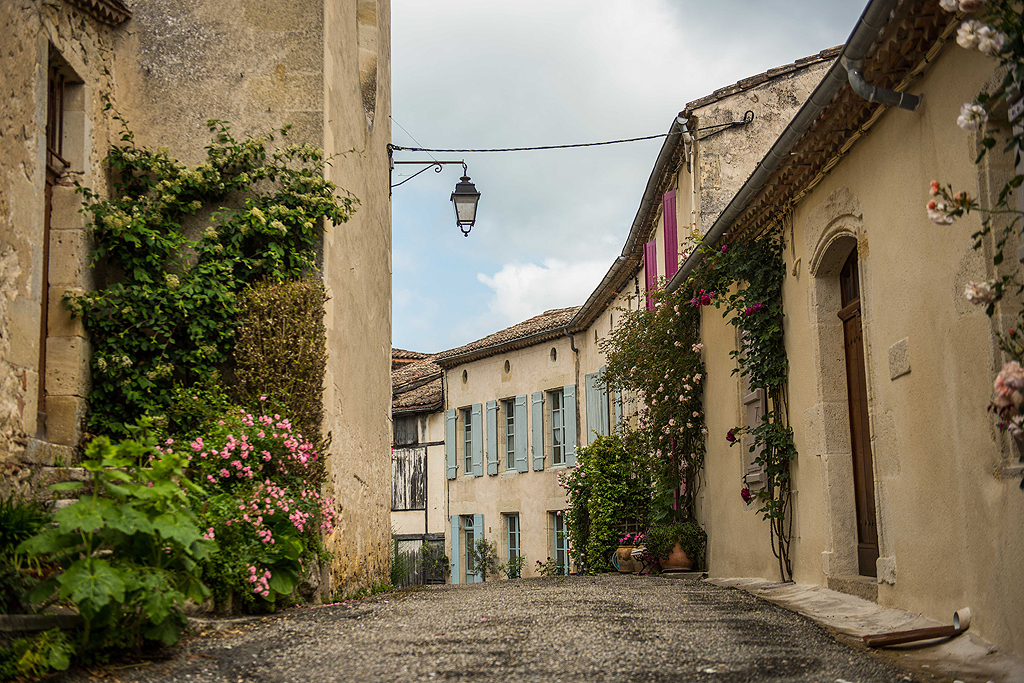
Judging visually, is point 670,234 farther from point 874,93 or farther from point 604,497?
point 874,93

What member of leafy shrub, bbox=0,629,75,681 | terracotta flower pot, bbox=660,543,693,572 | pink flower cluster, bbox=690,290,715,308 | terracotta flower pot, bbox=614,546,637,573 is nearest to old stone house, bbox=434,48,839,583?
terracotta flower pot, bbox=614,546,637,573

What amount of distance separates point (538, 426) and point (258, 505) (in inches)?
541

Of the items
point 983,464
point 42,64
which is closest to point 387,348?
point 42,64

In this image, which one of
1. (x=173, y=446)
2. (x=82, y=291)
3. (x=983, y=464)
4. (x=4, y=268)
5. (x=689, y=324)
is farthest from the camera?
(x=689, y=324)

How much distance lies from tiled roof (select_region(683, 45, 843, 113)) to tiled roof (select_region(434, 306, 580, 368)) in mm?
7145

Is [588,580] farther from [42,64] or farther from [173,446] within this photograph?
[42,64]

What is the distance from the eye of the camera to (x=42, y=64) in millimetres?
6359

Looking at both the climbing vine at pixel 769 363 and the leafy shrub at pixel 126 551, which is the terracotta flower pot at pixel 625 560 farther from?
the leafy shrub at pixel 126 551

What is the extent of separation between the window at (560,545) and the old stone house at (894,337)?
9.62 m

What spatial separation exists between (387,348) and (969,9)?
8090 mm

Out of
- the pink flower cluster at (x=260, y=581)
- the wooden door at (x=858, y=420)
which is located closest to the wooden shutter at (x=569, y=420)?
the wooden door at (x=858, y=420)

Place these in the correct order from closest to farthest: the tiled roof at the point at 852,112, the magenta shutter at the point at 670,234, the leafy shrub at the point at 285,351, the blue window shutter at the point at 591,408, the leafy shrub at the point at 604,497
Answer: the tiled roof at the point at 852,112
the leafy shrub at the point at 285,351
the magenta shutter at the point at 670,234
the leafy shrub at the point at 604,497
the blue window shutter at the point at 591,408

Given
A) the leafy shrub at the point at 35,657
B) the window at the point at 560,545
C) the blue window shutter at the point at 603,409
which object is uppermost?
the blue window shutter at the point at 603,409

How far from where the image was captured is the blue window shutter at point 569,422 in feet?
60.5
